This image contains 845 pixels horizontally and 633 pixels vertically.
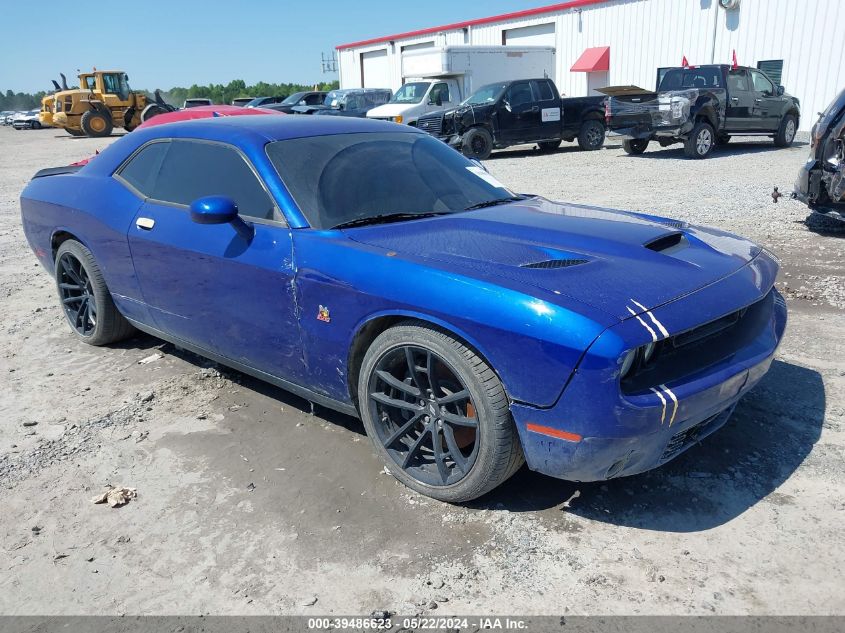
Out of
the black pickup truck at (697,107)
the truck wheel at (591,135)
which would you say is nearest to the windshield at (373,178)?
the black pickup truck at (697,107)

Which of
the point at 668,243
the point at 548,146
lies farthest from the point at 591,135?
the point at 668,243

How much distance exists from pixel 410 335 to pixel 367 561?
2.85ft

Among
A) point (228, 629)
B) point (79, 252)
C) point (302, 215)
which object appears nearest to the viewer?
point (228, 629)

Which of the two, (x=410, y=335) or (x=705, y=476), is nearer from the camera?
(x=410, y=335)

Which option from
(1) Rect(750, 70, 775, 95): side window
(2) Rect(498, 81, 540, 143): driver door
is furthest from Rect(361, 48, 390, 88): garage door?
(1) Rect(750, 70, 775, 95): side window

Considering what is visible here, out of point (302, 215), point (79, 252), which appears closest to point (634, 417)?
point (302, 215)

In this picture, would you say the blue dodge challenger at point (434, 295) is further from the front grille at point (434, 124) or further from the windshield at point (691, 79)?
the front grille at point (434, 124)

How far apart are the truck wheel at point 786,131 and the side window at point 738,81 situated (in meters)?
1.73

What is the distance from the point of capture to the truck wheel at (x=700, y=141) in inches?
569

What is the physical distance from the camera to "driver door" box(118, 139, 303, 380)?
10.7 feet

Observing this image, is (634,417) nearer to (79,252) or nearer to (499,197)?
(499,197)

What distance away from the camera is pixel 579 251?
9.59 ft

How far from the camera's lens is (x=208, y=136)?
151 inches

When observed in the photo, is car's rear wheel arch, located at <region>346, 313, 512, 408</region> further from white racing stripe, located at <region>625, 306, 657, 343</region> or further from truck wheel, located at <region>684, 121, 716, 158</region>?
truck wheel, located at <region>684, 121, 716, 158</region>
